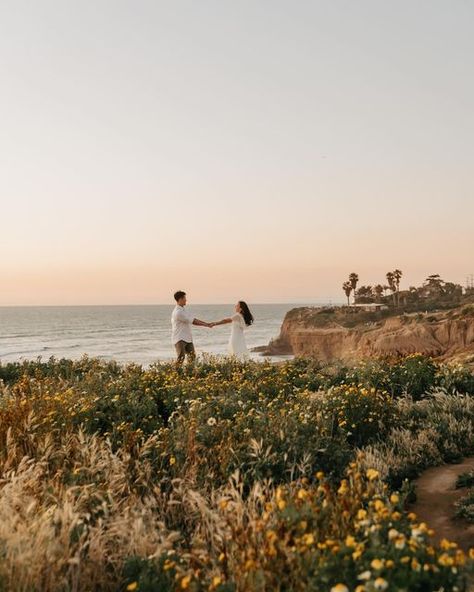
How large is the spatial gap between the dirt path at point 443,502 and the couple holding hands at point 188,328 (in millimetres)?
7790

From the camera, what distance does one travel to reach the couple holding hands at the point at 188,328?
14883 mm

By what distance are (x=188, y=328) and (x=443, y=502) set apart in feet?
33.9

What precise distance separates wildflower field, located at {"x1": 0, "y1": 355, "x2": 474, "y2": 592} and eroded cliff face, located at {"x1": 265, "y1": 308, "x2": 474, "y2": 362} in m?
15.0

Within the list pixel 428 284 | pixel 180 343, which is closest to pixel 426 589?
pixel 180 343

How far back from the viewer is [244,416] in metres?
7.28

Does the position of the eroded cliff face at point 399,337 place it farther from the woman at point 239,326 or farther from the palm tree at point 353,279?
the palm tree at point 353,279

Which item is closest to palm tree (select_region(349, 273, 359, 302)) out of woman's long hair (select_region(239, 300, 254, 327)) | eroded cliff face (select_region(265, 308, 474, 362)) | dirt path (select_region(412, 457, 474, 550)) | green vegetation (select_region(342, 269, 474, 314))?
green vegetation (select_region(342, 269, 474, 314))

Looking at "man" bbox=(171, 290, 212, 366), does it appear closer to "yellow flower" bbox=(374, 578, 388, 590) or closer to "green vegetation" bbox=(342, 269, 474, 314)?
"yellow flower" bbox=(374, 578, 388, 590)

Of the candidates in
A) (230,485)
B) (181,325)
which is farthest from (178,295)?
(230,485)

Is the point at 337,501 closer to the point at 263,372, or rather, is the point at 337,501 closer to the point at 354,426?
the point at 354,426

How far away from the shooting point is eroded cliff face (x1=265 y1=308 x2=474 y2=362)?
35469mm

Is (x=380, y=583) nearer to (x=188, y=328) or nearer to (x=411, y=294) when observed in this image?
(x=188, y=328)

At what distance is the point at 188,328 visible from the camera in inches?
608

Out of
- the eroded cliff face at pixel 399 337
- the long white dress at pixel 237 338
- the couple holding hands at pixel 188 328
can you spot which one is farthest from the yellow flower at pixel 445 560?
the eroded cliff face at pixel 399 337
